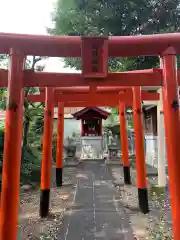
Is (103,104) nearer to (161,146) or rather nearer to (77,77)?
(161,146)

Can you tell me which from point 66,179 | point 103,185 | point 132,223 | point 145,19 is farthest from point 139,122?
point 145,19

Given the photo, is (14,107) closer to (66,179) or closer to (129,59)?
(66,179)

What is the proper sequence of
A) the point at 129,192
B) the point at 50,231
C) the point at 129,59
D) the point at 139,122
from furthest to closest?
the point at 129,59 → the point at 129,192 → the point at 139,122 → the point at 50,231

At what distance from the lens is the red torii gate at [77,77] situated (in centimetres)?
329

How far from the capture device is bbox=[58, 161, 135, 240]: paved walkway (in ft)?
16.0

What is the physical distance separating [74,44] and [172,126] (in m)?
1.65

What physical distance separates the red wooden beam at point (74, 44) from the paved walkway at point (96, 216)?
128 inches

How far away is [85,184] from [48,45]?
705 cm

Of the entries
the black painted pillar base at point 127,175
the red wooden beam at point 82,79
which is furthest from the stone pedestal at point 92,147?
the red wooden beam at point 82,79

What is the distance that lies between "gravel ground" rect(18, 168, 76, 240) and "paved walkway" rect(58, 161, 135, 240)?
0.20 m

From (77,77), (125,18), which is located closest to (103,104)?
(77,77)

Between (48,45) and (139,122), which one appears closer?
(48,45)

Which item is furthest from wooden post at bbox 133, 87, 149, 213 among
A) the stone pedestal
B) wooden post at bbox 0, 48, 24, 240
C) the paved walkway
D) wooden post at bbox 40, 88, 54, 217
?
the stone pedestal

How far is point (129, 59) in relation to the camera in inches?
496
